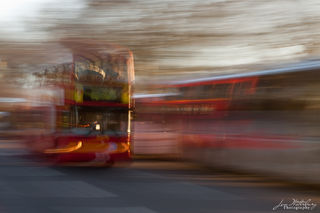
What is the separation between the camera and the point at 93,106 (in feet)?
33.6

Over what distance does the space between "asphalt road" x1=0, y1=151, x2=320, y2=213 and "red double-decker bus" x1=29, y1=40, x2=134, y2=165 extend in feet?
1.90

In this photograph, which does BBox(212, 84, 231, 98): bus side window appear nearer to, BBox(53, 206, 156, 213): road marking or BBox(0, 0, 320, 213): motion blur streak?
BBox(0, 0, 320, 213): motion blur streak

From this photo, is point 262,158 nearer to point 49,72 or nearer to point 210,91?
point 210,91

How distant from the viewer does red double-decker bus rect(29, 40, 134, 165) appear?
10.1 metres

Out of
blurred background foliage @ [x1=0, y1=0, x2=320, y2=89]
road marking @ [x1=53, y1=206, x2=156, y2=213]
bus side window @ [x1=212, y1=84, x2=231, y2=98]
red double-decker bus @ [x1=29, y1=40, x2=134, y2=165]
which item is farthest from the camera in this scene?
blurred background foliage @ [x1=0, y1=0, x2=320, y2=89]

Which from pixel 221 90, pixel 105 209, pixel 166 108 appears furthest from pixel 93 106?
pixel 105 209

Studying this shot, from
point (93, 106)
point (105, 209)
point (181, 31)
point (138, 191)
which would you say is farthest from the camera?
point (181, 31)

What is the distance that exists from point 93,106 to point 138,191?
10.2ft

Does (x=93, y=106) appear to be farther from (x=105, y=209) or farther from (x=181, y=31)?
(x=181, y=31)

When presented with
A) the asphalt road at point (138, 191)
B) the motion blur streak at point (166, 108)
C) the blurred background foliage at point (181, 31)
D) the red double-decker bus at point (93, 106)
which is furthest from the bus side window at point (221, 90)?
the blurred background foliage at point (181, 31)

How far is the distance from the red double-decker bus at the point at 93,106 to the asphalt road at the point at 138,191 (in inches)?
22.7

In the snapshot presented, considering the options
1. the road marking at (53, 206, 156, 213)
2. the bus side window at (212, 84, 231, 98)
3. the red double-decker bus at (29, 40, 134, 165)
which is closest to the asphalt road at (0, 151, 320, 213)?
the road marking at (53, 206, 156, 213)

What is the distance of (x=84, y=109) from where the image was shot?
10117 mm

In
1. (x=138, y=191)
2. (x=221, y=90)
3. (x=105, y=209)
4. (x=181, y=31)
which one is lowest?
(x=138, y=191)
